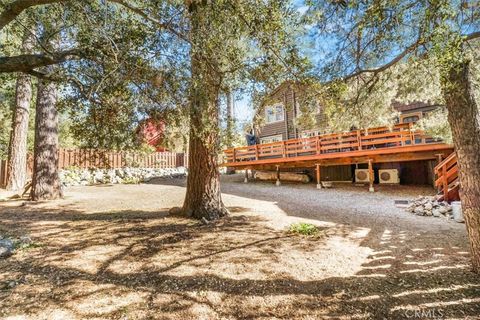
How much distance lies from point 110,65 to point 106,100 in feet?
1.96

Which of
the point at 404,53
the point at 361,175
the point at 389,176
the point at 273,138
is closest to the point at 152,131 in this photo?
the point at 404,53

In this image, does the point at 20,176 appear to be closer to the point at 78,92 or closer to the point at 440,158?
the point at 78,92

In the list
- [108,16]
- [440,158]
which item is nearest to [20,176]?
[108,16]

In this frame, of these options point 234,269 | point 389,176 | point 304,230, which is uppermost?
point 389,176

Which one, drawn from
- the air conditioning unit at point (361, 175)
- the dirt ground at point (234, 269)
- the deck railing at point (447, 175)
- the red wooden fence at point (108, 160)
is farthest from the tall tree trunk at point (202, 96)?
the air conditioning unit at point (361, 175)

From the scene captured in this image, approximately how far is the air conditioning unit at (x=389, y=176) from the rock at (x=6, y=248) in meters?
13.3

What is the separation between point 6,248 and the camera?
4.01 meters

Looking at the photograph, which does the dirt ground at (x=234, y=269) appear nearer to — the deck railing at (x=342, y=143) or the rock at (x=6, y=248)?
the rock at (x=6, y=248)

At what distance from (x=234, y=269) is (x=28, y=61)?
167 inches

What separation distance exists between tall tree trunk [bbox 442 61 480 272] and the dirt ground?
1.88 feet

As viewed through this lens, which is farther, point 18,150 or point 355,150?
point 355,150

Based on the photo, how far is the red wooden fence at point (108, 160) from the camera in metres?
5.40

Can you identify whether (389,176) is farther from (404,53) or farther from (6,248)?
(6,248)

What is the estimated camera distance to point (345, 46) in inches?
193
